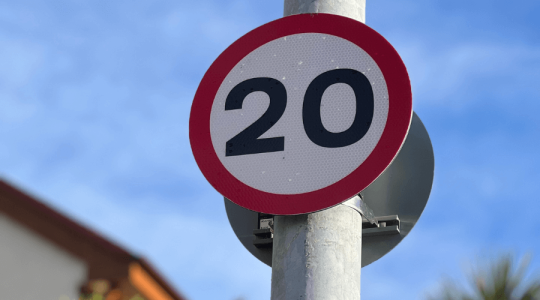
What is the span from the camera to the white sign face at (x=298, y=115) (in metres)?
2.50

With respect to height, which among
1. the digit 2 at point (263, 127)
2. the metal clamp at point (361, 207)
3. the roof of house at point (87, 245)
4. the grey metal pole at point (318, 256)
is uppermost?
the digit 2 at point (263, 127)

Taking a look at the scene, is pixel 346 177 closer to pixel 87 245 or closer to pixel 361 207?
pixel 361 207

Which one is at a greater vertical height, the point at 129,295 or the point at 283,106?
the point at 283,106

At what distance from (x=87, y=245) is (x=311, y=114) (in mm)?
1514

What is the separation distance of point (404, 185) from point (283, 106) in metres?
0.59

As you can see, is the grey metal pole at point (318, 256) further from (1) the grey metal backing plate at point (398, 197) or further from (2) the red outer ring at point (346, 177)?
(1) the grey metal backing plate at point (398, 197)

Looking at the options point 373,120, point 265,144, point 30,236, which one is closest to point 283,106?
point 265,144

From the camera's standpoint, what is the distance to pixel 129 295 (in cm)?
116

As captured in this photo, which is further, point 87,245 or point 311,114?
point 311,114

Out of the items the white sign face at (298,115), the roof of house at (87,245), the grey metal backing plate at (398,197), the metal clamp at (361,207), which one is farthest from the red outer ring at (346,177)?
the roof of house at (87,245)

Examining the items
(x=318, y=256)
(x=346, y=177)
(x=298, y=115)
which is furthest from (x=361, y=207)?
(x=298, y=115)

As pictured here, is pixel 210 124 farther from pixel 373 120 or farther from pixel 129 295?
pixel 129 295

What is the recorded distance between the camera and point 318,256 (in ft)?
7.84

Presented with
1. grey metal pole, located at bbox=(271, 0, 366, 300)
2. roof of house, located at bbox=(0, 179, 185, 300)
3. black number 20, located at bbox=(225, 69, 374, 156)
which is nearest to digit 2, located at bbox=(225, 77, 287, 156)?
black number 20, located at bbox=(225, 69, 374, 156)
